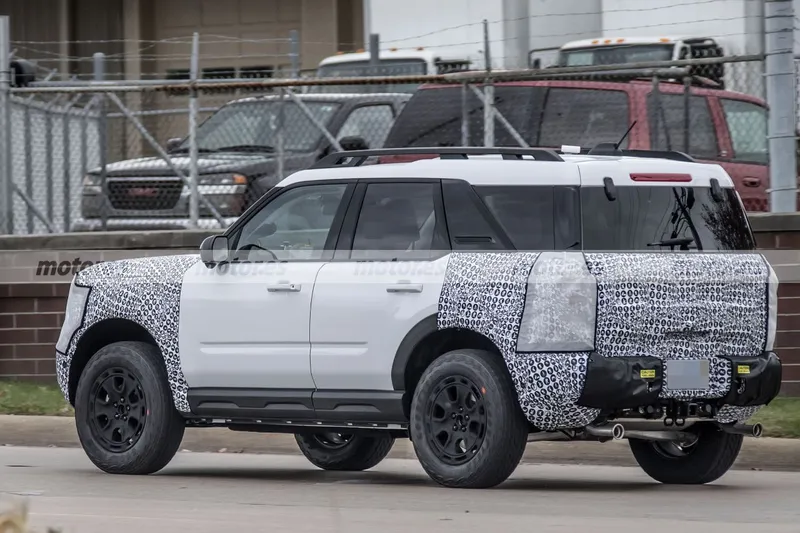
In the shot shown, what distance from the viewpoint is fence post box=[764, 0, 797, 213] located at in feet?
42.1

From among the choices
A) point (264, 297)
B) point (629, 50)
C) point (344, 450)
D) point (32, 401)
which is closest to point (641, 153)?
point (264, 297)

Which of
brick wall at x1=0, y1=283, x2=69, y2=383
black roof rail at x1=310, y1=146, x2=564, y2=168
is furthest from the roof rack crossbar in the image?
brick wall at x1=0, y1=283, x2=69, y2=383

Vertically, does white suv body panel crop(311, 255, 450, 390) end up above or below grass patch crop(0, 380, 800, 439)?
above

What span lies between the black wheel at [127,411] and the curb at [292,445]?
1.83 meters

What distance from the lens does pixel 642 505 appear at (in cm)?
874

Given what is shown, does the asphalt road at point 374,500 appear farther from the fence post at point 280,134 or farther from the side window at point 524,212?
the fence post at point 280,134

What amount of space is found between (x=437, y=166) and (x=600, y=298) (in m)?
1.35

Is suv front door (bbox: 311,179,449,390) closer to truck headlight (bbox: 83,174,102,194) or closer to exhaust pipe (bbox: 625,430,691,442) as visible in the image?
exhaust pipe (bbox: 625,430,691,442)

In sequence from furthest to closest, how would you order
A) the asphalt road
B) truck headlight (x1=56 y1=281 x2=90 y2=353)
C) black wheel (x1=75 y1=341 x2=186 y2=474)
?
1. truck headlight (x1=56 y1=281 x2=90 y2=353)
2. black wheel (x1=75 y1=341 x2=186 y2=474)
3. the asphalt road

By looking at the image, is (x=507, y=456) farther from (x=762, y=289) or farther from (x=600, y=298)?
(x=762, y=289)

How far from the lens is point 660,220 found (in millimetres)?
9164

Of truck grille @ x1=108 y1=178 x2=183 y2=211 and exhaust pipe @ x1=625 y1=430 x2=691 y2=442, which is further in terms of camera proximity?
truck grille @ x1=108 y1=178 x2=183 y2=211

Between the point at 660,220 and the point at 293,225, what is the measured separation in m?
2.14

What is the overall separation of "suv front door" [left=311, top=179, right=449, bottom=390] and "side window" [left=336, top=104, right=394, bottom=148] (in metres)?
5.18
